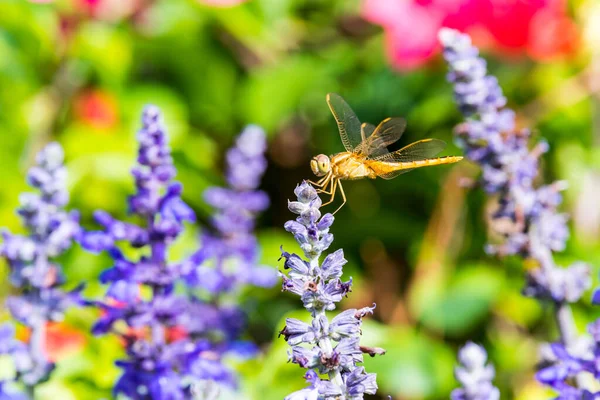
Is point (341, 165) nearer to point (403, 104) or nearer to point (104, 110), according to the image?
point (403, 104)

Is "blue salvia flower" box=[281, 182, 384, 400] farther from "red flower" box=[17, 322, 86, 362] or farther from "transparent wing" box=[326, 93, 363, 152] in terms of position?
"red flower" box=[17, 322, 86, 362]

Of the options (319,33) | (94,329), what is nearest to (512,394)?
(94,329)

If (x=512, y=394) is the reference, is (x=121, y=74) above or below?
above

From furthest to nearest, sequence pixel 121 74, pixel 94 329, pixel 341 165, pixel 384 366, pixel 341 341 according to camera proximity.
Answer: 1. pixel 121 74
2. pixel 384 366
3. pixel 341 165
4. pixel 94 329
5. pixel 341 341

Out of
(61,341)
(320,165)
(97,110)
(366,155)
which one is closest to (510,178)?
(320,165)

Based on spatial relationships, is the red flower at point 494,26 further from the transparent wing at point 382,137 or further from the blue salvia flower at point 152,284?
the blue salvia flower at point 152,284

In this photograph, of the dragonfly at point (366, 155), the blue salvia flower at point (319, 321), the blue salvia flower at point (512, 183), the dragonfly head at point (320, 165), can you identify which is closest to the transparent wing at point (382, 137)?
the dragonfly at point (366, 155)
